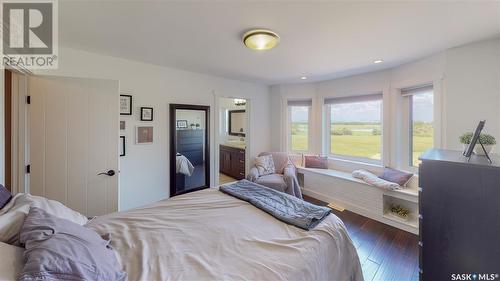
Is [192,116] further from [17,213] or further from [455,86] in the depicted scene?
[455,86]

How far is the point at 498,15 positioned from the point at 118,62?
4.01 m

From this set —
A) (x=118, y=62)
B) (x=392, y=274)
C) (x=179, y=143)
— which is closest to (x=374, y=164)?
(x=392, y=274)

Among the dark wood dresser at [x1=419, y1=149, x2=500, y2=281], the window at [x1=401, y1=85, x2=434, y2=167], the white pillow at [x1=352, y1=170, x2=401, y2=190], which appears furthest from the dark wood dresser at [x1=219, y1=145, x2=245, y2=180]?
the dark wood dresser at [x1=419, y1=149, x2=500, y2=281]

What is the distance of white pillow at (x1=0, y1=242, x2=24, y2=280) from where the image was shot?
31.1 inches

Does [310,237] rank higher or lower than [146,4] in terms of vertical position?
lower

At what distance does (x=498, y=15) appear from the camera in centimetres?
173

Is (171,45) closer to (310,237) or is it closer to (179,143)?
(179,143)

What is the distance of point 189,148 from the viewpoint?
372 centimetres

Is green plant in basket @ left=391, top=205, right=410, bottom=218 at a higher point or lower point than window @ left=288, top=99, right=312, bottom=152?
lower

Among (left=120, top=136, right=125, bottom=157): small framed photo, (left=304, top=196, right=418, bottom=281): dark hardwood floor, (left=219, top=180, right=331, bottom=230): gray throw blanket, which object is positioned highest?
(left=120, top=136, right=125, bottom=157): small framed photo

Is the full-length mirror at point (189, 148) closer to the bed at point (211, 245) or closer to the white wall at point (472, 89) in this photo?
the bed at point (211, 245)

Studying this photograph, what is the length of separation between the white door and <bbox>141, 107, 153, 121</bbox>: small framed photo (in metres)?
0.60

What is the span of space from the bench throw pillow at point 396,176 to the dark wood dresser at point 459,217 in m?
1.55

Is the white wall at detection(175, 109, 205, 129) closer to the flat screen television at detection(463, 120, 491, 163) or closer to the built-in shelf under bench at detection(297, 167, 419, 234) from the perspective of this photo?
the built-in shelf under bench at detection(297, 167, 419, 234)
